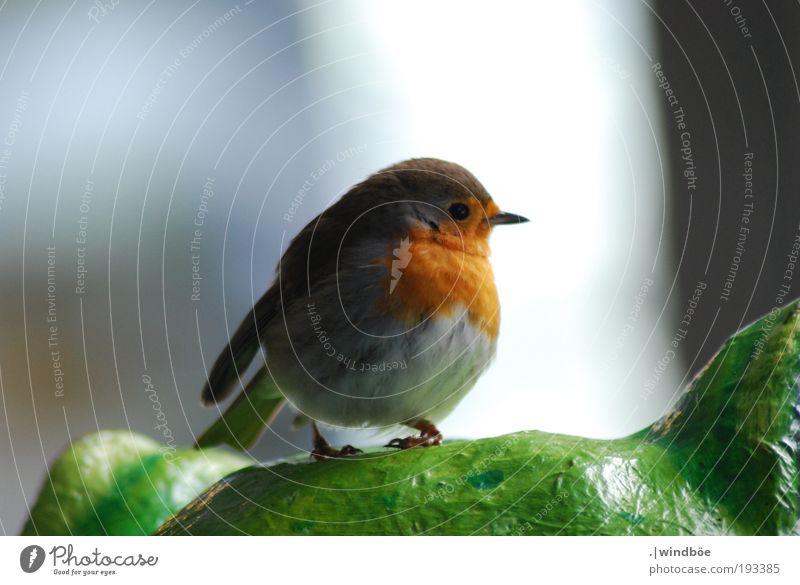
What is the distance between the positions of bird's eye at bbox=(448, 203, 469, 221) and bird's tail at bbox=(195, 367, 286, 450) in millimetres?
218

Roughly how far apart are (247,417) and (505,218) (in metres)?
0.30

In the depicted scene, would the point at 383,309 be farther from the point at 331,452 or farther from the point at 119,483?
the point at 119,483

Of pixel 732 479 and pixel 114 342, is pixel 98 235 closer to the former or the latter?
pixel 114 342

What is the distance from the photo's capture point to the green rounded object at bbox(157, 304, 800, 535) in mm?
560

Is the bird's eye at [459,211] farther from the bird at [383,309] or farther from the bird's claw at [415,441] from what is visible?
the bird's claw at [415,441]

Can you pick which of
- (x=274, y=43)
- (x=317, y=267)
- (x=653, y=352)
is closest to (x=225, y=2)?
(x=274, y=43)

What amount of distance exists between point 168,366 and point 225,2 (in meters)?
0.34

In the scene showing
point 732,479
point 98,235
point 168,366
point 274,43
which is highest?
point 274,43

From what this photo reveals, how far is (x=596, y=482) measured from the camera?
56 centimetres

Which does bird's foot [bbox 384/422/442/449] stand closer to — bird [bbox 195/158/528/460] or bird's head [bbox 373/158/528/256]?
bird [bbox 195/158/528/460]

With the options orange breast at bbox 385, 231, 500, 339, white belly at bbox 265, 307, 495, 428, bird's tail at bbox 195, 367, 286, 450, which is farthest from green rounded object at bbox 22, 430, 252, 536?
orange breast at bbox 385, 231, 500, 339

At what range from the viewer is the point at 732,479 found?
582 millimetres

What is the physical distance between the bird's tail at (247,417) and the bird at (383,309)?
19mm

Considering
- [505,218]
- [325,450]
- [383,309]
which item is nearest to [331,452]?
[325,450]
